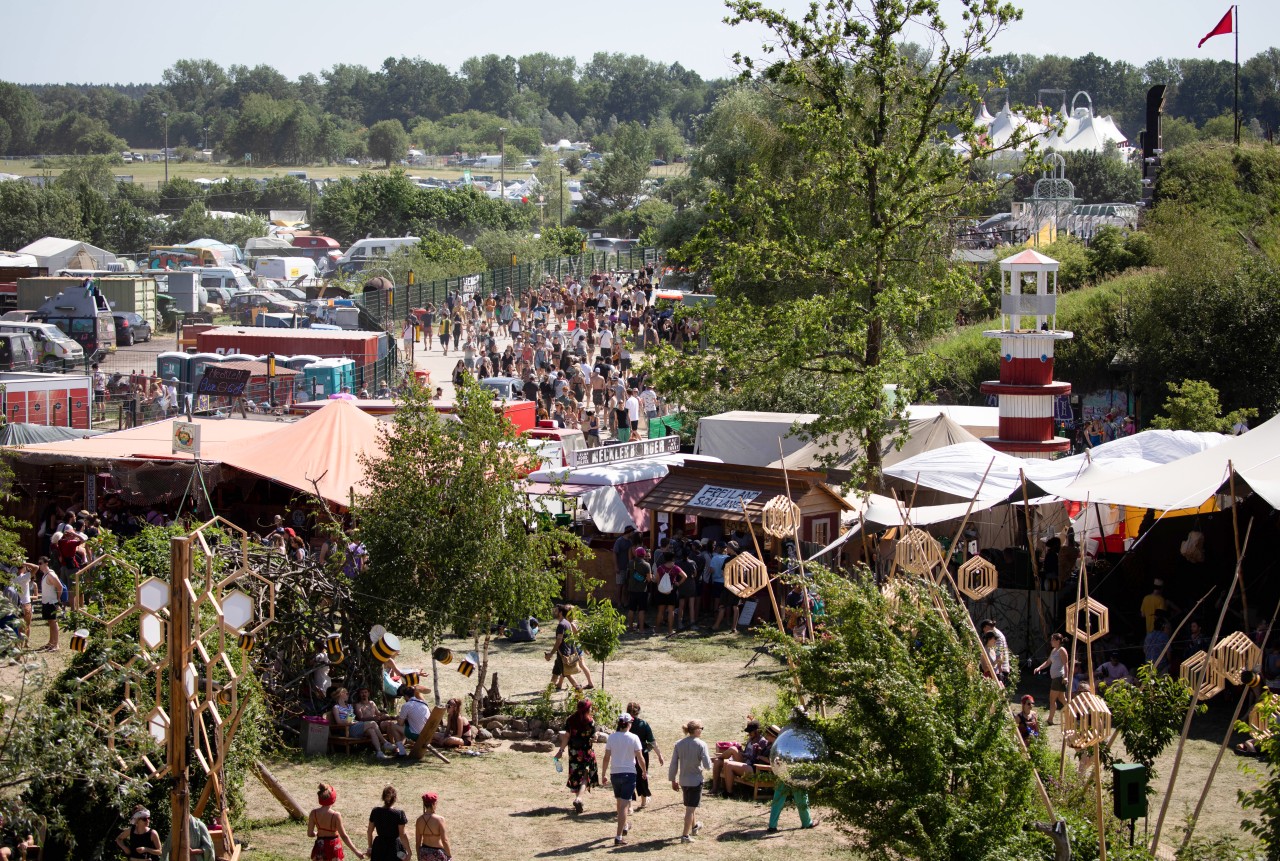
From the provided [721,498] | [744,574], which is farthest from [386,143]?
[744,574]

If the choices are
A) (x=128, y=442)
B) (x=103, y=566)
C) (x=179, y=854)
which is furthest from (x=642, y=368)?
(x=179, y=854)

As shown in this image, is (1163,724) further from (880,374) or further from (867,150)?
(867,150)

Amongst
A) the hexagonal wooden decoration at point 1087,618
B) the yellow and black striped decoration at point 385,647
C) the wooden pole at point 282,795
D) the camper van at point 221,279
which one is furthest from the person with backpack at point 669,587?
the camper van at point 221,279

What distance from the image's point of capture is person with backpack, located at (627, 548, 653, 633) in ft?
65.4

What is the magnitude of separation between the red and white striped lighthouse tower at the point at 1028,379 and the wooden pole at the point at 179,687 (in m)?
17.0

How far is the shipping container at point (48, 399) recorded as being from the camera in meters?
26.4

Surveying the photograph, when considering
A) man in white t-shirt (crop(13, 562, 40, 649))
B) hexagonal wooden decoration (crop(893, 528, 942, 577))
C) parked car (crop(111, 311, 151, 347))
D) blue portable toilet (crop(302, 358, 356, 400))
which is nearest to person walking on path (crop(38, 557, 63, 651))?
man in white t-shirt (crop(13, 562, 40, 649))

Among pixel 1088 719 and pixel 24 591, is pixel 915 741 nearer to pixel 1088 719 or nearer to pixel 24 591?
pixel 1088 719

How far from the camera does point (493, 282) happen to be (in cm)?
5594

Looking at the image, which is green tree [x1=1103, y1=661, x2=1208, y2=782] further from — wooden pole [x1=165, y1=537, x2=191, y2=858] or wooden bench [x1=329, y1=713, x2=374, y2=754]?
wooden bench [x1=329, y1=713, x2=374, y2=754]

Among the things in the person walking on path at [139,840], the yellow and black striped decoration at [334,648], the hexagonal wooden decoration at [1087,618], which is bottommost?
the person walking on path at [139,840]

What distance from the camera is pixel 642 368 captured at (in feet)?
76.6

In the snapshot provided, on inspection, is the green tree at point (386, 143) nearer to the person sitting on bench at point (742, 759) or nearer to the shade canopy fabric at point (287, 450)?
the shade canopy fabric at point (287, 450)

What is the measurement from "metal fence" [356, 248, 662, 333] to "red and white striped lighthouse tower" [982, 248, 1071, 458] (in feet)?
89.2
